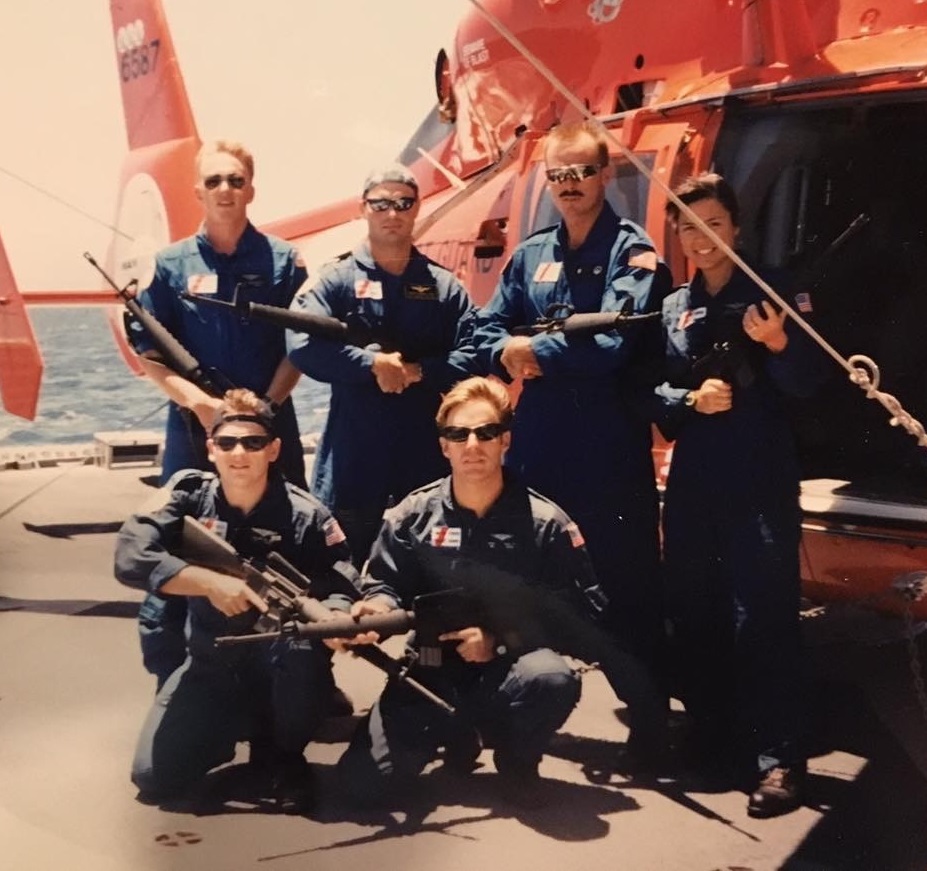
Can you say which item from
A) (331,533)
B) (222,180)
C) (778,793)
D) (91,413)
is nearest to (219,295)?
(222,180)

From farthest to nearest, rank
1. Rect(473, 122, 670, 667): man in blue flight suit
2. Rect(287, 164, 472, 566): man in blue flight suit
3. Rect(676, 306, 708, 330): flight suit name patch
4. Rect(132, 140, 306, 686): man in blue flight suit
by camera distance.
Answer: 1. Rect(132, 140, 306, 686): man in blue flight suit
2. Rect(287, 164, 472, 566): man in blue flight suit
3. Rect(473, 122, 670, 667): man in blue flight suit
4. Rect(676, 306, 708, 330): flight suit name patch

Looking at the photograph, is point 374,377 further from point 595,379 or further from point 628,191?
point 628,191

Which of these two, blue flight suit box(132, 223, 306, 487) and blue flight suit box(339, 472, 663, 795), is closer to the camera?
blue flight suit box(339, 472, 663, 795)

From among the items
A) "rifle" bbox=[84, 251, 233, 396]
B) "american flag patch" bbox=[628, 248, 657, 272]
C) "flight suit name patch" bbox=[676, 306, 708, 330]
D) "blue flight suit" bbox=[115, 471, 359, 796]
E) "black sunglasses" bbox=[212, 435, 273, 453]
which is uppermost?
"american flag patch" bbox=[628, 248, 657, 272]

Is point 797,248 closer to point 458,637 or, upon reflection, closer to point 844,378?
point 844,378

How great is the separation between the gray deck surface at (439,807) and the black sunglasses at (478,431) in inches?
34.9

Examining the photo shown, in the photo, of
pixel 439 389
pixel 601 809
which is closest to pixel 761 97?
pixel 439 389

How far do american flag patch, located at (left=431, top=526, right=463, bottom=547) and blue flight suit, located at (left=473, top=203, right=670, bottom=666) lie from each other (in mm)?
378

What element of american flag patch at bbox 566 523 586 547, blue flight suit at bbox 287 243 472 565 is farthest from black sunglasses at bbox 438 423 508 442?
blue flight suit at bbox 287 243 472 565

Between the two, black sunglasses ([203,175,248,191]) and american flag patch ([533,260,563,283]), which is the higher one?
black sunglasses ([203,175,248,191])

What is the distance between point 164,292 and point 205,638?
1151 millimetres

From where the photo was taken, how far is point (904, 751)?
3209 mm

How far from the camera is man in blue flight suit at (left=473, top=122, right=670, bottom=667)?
304 centimetres

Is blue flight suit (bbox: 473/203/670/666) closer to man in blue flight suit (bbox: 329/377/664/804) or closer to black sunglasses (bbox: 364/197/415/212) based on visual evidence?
man in blue flight suit (bbox: 329/377/664/804)
